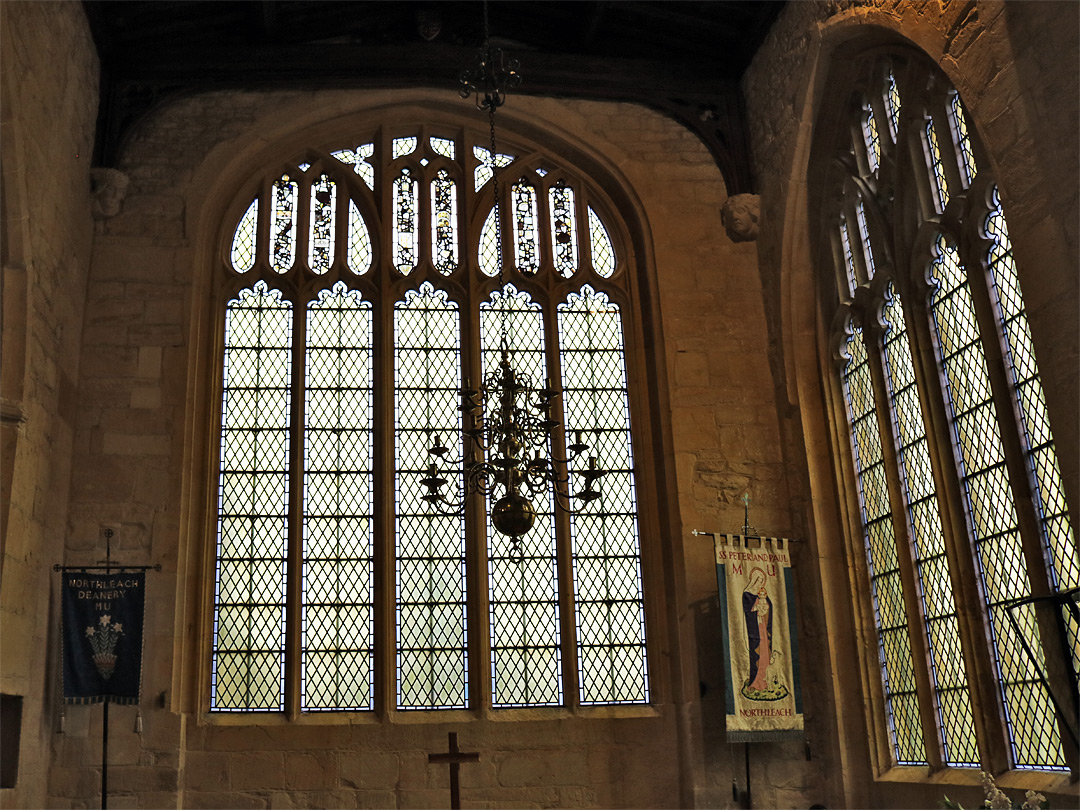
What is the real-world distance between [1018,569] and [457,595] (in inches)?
154

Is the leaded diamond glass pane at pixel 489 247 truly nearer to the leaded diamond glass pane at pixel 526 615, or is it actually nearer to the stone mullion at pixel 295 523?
the leaded diamond glass pane at pixel 526 615

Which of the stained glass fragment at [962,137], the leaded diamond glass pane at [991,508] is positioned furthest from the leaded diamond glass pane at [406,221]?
the stained glass fragment at [962,137]

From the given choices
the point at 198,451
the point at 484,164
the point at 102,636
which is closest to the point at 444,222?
the point at 484,164

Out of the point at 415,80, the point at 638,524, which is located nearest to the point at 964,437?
the point at 638,524

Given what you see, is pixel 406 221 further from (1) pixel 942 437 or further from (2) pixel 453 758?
(1) pixel 942 437

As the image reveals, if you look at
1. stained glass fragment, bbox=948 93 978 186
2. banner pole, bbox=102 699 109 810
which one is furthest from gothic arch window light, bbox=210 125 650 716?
stained glass fragment, bbox=948 93 978 186

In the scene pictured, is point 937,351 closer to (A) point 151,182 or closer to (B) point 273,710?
(B) point 273,710

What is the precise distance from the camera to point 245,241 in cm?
933

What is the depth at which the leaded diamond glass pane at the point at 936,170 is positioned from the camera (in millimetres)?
7113

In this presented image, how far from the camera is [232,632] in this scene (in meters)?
8.15

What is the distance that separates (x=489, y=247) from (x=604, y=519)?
98.2 inches

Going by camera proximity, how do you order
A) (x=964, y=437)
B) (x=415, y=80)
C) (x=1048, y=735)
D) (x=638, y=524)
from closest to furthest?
(x=1048, y=735) → (x=964, y=437) → (x=638, y=524) → (x=415, y=80)

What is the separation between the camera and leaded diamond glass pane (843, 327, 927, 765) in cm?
751

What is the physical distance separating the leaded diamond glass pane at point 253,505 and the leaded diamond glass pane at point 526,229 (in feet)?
6.39
